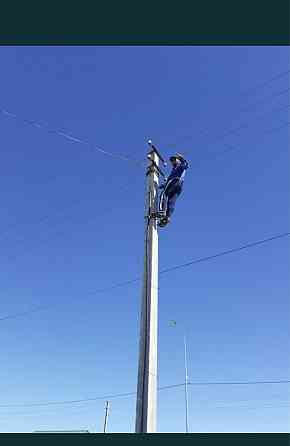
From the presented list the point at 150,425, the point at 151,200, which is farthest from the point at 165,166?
the point at 150,425

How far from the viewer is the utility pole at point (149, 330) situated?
457cm

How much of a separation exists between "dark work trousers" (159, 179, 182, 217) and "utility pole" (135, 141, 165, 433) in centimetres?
12

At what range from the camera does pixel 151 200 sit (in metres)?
6.15

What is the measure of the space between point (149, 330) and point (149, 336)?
70 millimetres

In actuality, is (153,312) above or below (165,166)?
below

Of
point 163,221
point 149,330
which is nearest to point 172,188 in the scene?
point 163,221

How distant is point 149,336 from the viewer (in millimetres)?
4977

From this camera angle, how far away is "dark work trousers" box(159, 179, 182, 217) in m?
6.14

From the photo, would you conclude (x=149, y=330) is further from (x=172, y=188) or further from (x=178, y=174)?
(x=178, y=174)

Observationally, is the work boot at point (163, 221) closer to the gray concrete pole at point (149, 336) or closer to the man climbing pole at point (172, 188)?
the man climbing pole at point (172, 188)

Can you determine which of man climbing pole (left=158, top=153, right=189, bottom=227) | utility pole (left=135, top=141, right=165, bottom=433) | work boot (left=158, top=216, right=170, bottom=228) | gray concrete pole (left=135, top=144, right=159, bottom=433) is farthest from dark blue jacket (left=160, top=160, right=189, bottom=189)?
work boot (left=158, top=216, right=170, bottom=228)

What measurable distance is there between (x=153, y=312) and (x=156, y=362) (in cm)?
58

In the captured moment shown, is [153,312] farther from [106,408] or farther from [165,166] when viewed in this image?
[106,408]

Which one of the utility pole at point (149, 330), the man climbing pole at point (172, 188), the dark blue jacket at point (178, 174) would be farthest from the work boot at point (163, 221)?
the dark blue jacket at point (178, 174)
